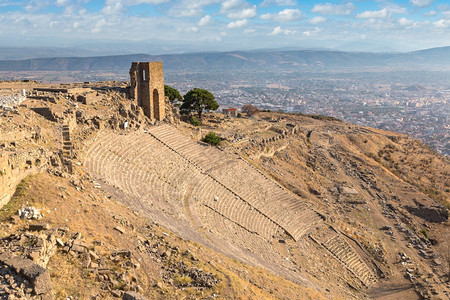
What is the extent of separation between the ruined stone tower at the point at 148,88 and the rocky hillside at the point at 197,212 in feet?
4.97

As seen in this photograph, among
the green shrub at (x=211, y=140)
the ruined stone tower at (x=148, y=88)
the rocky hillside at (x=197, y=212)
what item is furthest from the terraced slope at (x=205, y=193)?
the ruined stone tower at (x=148, y=88)

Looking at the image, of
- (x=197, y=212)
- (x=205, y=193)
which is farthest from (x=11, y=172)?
(x=205, y=193)

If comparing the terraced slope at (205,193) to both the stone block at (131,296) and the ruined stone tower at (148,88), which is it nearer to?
the ruined stone tower at (148,88)

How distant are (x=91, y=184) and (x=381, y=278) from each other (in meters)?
19.1

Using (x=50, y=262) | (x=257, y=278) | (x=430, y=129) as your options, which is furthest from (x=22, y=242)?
(x=430, y=129)

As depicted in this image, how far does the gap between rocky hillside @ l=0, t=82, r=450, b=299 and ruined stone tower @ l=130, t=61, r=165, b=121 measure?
4.97 ft

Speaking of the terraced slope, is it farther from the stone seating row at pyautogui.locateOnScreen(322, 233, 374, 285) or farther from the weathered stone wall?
the weathered stone wall

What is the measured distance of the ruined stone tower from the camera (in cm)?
2959

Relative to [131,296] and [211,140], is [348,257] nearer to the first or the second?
[211,140]

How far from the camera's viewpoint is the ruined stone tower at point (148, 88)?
29594 millimetres

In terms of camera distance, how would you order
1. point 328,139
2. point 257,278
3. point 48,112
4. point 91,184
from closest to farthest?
1. point 257,278
2. point 91,184
3. point 48,112
4. point 328,139

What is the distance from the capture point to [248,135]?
Answer: 36656mm

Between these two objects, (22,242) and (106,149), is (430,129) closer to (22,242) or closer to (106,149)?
(106,149)

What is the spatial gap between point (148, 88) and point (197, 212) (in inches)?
566
